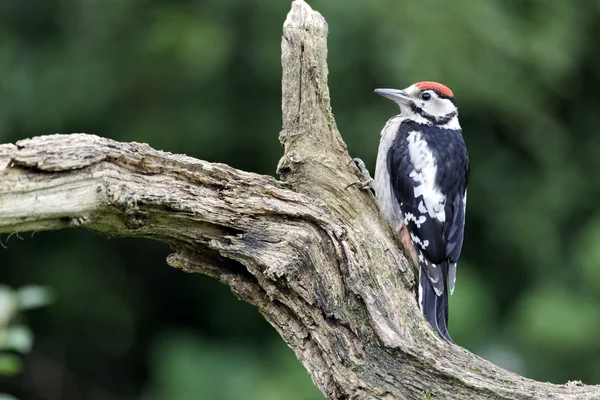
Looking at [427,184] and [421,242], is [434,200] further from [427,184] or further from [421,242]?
[421,242]

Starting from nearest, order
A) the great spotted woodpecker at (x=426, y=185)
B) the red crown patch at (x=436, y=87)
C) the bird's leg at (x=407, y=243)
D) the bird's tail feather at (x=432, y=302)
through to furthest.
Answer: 1. the bird's tail feather at (x=432, y=302)
2. the great spotted woodpecker at (x=426, y=185)
3. the bird's leg at (x=407, y=243)
4. the red crown patch at (x=436, y=87)

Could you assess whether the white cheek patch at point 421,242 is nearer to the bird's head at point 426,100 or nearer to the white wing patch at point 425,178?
the white wing patch at point 425,178

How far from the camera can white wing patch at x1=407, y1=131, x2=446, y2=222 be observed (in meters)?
4.45

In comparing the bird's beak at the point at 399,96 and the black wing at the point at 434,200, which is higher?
the bird's beak at the point at 399,96

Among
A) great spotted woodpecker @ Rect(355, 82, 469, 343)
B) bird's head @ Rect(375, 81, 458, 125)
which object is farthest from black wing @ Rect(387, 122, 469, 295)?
bird's head @ Rect(375, 81, 458, 125)

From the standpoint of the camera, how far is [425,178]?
4.55 m

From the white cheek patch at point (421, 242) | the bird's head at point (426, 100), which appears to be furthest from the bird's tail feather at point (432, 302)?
the bird's head at point (426, 100)


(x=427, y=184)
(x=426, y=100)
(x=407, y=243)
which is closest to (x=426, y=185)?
(x=427, y=184)

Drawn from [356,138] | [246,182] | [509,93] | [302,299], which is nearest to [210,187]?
[246,182]

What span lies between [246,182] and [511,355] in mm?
3386

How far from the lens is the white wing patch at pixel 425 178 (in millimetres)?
4453

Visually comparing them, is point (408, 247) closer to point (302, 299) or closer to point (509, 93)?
point (302, 299)

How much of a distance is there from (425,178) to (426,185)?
0.04 m

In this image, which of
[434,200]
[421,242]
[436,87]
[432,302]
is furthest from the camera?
[436,87]
